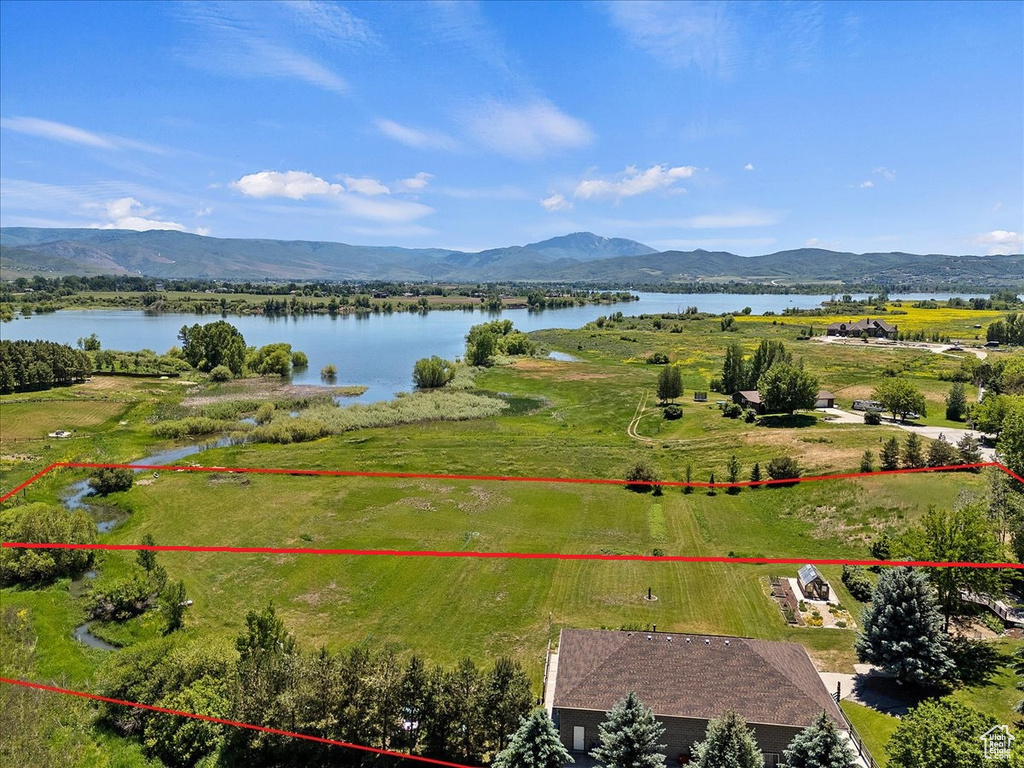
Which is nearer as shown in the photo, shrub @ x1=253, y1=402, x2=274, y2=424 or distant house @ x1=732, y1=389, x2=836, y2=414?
distant house @ x1=732, y1=389, x2=836, y2=414

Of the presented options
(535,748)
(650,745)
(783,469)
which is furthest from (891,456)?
(535,748)

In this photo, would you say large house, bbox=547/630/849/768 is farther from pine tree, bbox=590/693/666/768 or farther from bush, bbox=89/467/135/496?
bush, bbox=89/467/135/496

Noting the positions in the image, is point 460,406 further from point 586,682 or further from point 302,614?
point 586,682

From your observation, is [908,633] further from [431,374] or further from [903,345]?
[903,345]

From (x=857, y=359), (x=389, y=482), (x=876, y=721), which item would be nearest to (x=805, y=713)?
(x=876, y=721)

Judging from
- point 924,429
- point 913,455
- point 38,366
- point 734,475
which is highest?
point 38,366

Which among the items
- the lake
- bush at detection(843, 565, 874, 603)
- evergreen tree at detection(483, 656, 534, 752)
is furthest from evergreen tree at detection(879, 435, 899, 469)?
the lake
